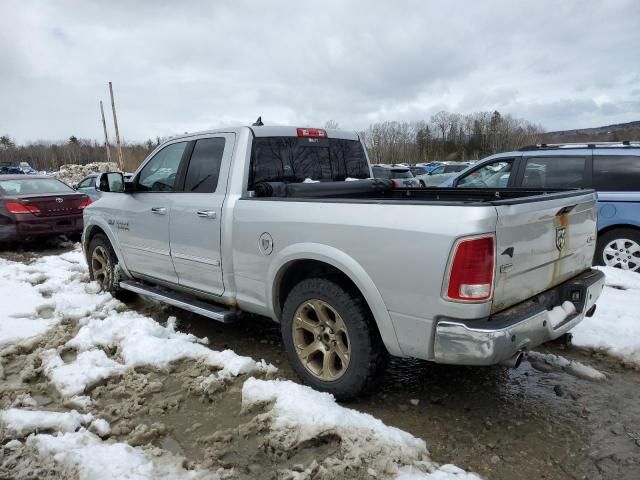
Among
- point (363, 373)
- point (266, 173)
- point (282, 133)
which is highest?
point (282, 133)

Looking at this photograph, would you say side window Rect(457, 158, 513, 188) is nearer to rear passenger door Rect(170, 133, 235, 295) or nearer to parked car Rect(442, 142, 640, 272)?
parked car Rect(442, 142, 640, 272)

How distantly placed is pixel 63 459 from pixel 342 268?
1.92 meters

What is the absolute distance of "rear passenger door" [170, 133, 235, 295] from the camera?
4039 millimetres

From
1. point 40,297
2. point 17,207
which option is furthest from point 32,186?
point 40,297

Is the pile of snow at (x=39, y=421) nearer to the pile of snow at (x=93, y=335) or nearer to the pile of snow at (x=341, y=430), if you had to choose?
the pile of snow at (x=93, y=335)

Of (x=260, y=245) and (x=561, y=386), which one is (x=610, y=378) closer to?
(x=561, y=386)

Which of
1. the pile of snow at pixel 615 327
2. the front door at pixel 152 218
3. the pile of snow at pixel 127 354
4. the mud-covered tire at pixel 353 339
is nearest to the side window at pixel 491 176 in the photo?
the pile of snow at pixel 615 327

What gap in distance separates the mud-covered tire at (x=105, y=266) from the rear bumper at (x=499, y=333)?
4.18 m

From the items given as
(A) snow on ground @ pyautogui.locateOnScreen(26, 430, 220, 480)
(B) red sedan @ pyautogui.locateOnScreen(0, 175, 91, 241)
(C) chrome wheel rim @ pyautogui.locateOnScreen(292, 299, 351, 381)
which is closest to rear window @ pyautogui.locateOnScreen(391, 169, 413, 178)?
(B) red sedan @ pyautogui.locateOnScreen(0, 175, 91, 241)

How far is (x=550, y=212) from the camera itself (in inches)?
118

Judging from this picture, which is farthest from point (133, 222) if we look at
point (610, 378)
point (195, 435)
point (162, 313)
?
point (610, 378)

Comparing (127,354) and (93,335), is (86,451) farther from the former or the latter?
(93,335)

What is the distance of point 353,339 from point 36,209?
8.40 m

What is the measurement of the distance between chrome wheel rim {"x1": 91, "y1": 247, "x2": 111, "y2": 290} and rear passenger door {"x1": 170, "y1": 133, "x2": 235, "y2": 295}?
173 centimetres
